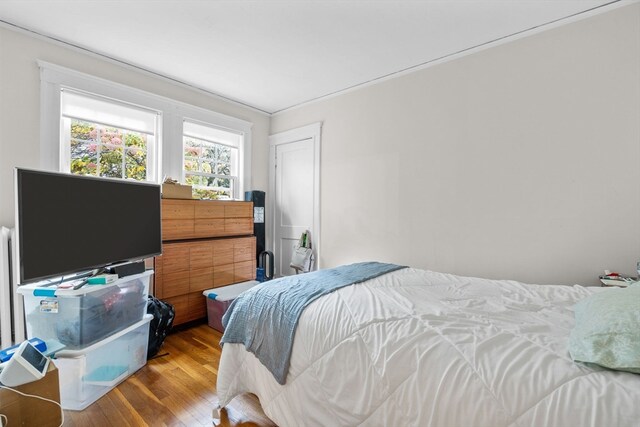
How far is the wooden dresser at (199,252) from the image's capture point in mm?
2785

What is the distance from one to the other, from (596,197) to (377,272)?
1687mm

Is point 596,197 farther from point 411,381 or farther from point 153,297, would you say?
point 153,297

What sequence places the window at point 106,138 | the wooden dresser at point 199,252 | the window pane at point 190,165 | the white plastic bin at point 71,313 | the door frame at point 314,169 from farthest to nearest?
the door frame at point 314,169 → the window pane at point 190,165 → the wooden dresser at point 199,252 → the window at point 106,138 → the white plastic bin at point 71,313

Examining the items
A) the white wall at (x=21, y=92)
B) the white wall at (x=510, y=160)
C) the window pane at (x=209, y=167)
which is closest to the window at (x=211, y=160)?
the window pane at (x=209, y=167)

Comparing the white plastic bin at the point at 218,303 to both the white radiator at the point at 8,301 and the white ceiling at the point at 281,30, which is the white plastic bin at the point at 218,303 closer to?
the white radiator at the point at 8,301

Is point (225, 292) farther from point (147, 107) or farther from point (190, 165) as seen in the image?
point (147, 107)

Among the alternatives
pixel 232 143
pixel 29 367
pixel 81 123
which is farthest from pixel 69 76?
pixel 29 367

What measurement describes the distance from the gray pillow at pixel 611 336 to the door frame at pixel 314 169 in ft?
9.51

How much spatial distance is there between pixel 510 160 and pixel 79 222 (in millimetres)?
3271

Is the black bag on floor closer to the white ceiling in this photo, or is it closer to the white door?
the white door

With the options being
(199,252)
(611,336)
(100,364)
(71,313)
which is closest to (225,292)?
(199,252)

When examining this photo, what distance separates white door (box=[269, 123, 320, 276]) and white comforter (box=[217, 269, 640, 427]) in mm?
2265

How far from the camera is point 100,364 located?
6.16 feet

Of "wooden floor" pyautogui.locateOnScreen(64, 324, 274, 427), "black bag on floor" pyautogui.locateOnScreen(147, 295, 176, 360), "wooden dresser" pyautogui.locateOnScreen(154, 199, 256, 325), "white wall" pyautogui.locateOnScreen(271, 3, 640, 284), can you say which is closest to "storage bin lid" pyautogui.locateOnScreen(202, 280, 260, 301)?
"wooden dresser" pyautogui.locateOnScreen(154, 199, 256, 325)
